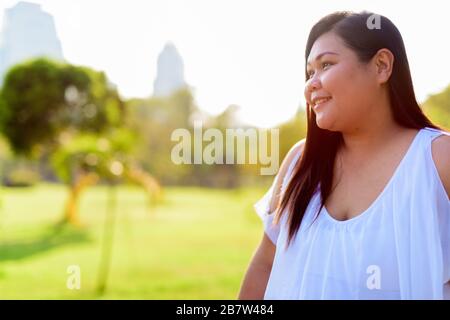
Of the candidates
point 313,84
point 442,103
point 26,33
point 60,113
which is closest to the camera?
point 313,84

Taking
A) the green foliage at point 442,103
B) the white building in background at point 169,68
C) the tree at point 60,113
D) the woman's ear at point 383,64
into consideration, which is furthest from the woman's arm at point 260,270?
the white building in background at point 169,68

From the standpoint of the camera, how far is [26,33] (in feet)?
19.8

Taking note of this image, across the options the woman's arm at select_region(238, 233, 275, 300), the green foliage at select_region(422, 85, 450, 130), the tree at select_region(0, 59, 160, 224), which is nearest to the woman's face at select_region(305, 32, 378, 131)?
the woman's arm at select_region(238, 233, 275, 300)

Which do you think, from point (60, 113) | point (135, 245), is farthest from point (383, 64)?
point (135, 245)

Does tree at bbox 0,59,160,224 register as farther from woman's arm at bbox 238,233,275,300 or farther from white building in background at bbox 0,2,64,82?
woman's arm at bbox 238,233,275,300

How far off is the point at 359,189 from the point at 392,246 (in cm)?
16

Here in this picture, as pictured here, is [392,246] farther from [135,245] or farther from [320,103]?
[135,245]

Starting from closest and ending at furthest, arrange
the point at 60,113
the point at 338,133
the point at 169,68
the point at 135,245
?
the point at 338,133, the point at 60,113, the point at 135,245, the point at 169,68

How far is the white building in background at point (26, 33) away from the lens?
5.42m

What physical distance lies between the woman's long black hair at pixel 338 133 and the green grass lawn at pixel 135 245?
182 inches

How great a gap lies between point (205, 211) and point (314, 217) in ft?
50.3

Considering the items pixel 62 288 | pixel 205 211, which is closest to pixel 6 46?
pixel 62 288
